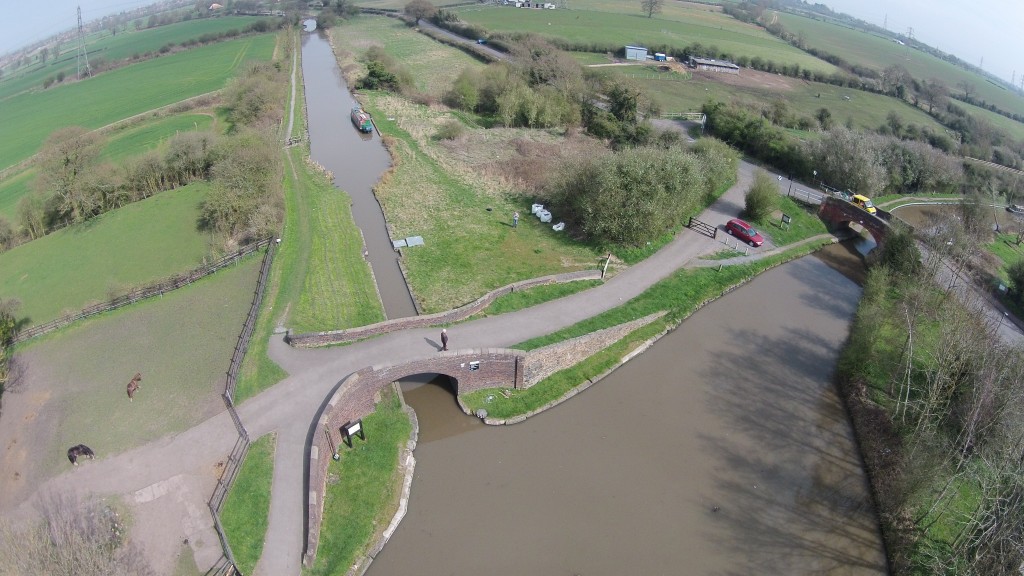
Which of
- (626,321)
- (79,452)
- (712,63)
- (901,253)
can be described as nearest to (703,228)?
(901,253)

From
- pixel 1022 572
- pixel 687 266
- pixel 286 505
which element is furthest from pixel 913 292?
pixel 286 505

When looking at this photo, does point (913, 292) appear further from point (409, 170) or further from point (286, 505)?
point (409, 170)

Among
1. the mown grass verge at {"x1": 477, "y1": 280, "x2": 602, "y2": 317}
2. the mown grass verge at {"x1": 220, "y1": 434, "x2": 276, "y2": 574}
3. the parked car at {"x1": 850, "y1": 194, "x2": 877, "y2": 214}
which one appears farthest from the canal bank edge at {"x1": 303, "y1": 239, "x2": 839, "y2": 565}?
the parked car at {"x1": 850, "y1": 194, "x2": 877, "y2": 214}

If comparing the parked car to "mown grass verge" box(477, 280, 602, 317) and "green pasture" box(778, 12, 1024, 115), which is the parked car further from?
"green pasture" box(778, 12, 1024, 115)

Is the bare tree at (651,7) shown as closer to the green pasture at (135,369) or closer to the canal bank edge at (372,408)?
the canal bank edge at (372,408)

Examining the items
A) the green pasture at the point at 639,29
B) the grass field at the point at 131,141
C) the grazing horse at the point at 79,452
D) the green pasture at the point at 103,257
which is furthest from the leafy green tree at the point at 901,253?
the green pasture at the point at 639,29

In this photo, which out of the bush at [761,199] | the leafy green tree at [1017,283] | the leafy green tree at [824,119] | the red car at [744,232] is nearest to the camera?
the leafy green tree at [1017,283]
